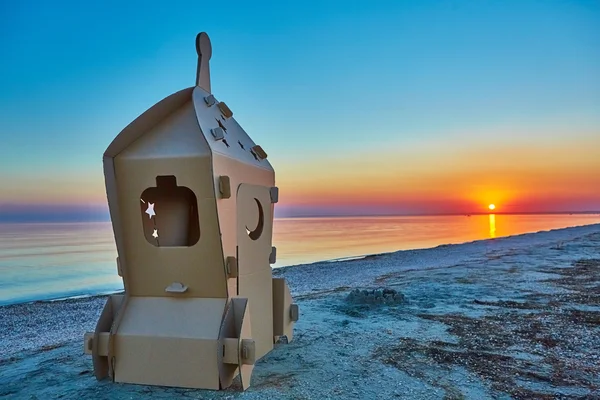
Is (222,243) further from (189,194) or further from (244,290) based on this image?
(189,194)

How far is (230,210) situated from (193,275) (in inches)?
27.0

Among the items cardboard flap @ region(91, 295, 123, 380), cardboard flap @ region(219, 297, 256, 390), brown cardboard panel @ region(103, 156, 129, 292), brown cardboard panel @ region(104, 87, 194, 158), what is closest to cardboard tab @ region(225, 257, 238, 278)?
cardboard flap @ region(219, 297, 256, 390)

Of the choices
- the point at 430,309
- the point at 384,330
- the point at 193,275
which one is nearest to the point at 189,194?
the point at 193,275

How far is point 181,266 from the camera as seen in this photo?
13.7ft

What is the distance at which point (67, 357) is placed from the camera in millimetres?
5379

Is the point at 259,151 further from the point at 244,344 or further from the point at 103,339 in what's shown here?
the point at 103,339

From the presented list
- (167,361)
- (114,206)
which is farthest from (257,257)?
(114,206)

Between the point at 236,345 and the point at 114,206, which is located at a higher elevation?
the point at 114,206

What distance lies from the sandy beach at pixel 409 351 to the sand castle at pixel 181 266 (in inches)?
9.8

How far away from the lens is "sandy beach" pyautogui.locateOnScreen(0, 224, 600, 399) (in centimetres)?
407

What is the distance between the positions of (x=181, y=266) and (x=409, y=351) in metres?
2.81

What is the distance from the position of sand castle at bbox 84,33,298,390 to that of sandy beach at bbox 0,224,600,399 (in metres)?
0.25

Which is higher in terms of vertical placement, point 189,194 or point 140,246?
point 189,194

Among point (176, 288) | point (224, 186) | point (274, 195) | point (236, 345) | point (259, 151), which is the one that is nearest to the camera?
point (236, 345)
